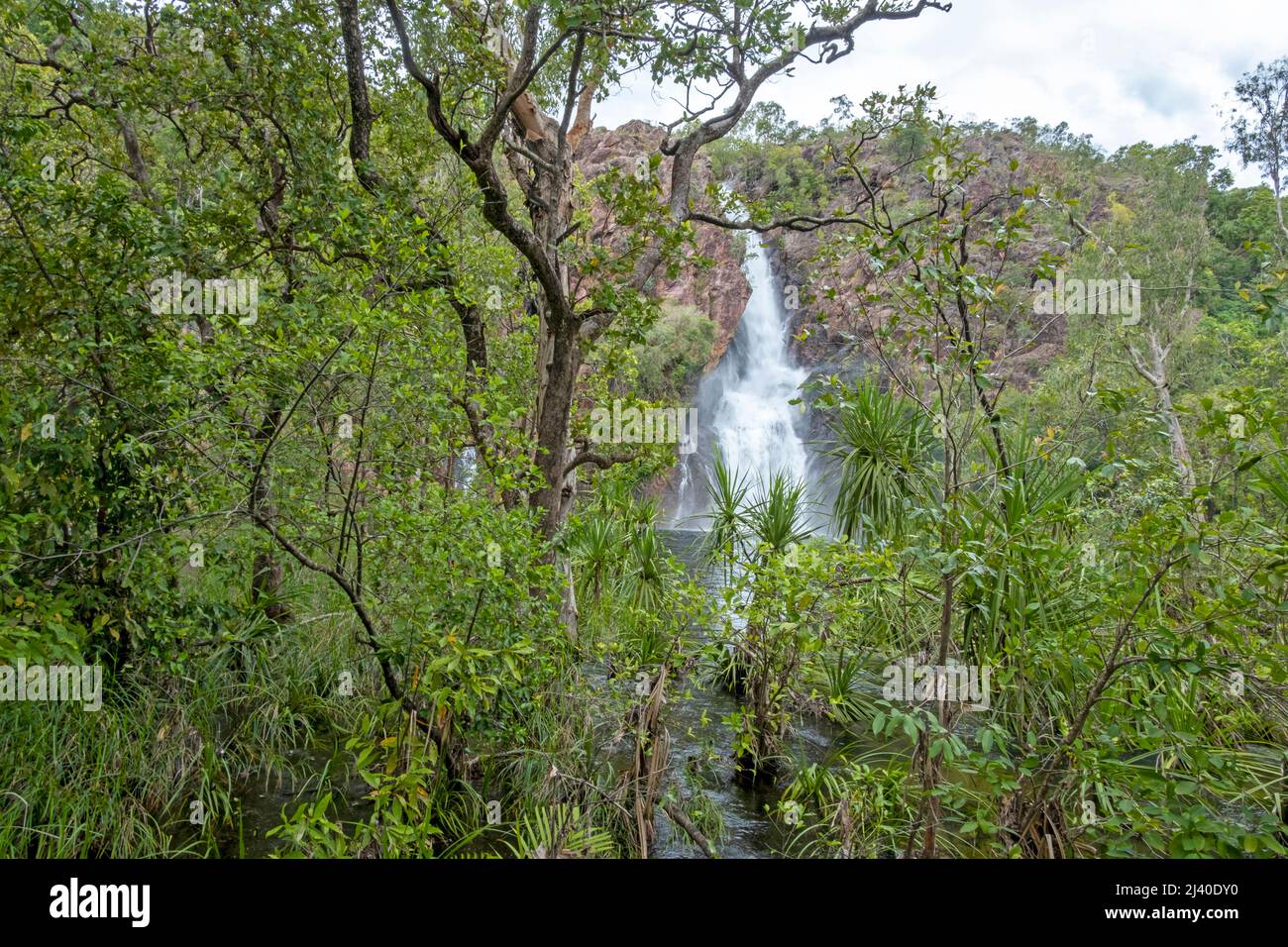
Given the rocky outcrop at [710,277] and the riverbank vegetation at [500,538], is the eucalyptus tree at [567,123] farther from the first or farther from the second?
the rocky outcrop at [710,277]

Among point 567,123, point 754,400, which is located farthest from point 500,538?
point 754,400

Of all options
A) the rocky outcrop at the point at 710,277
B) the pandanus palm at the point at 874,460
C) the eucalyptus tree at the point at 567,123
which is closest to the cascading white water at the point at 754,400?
the rocky outcrop at the point at 710,277

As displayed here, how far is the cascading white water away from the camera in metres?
21.4

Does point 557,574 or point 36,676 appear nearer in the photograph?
point 36,676

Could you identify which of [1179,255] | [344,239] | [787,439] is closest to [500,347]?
[344,239]

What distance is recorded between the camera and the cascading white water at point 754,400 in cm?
2138

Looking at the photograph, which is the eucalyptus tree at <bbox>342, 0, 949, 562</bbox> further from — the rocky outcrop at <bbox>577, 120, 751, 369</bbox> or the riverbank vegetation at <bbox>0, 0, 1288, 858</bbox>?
the rocky outcrop at <bbox>577, 120, 751, 369</bbox>

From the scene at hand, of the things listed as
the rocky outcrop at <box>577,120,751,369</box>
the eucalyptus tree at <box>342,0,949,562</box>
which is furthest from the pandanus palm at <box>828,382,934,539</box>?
the rocky outcrop at <box>577,120,751,369</box>

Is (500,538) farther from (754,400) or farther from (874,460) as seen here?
(754,400)

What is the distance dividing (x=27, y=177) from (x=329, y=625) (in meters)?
3.27

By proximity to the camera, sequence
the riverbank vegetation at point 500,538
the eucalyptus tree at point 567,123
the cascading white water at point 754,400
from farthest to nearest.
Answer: the cascading white water at point 754,400, the eucalyptus tree at point 567,123, the riverbank vegetation at point 500,538

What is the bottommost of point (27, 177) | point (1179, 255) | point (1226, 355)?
point (27, 177)

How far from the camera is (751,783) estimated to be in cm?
447
